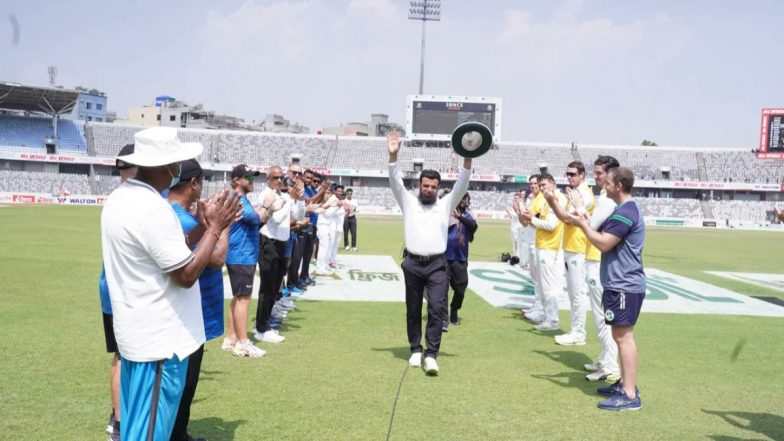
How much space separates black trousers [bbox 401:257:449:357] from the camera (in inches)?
262

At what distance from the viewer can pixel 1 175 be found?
53.6 metres

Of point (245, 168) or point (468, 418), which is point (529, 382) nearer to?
point (468, 418)

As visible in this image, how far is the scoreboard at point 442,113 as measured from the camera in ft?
167

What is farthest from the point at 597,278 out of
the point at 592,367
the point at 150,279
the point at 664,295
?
the point at 664,295

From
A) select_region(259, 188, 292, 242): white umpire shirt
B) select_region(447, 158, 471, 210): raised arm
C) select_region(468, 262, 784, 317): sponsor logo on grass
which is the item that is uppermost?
select_region(447, 158, 471, 210): raised arm

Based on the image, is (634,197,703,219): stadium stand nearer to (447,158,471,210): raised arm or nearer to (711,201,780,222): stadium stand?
(711,201,780,222): stadium stand

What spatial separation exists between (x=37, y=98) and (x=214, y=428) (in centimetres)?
6108

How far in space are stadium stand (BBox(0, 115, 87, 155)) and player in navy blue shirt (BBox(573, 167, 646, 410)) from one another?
198 feet

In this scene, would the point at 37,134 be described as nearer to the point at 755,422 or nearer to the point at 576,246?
the point at 576,246

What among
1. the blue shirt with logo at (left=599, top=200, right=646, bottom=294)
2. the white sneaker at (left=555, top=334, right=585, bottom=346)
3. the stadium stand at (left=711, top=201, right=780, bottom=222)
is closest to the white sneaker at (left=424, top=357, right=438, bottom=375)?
the blue shirt with logo at (left=599, top=200, right=646, bottom=294)

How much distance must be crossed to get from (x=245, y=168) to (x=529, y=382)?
372 centimetres

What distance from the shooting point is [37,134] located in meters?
57.7

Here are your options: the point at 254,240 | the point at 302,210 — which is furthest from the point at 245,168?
the point at 302,210

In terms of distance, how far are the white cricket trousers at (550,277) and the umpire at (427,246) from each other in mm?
2549
